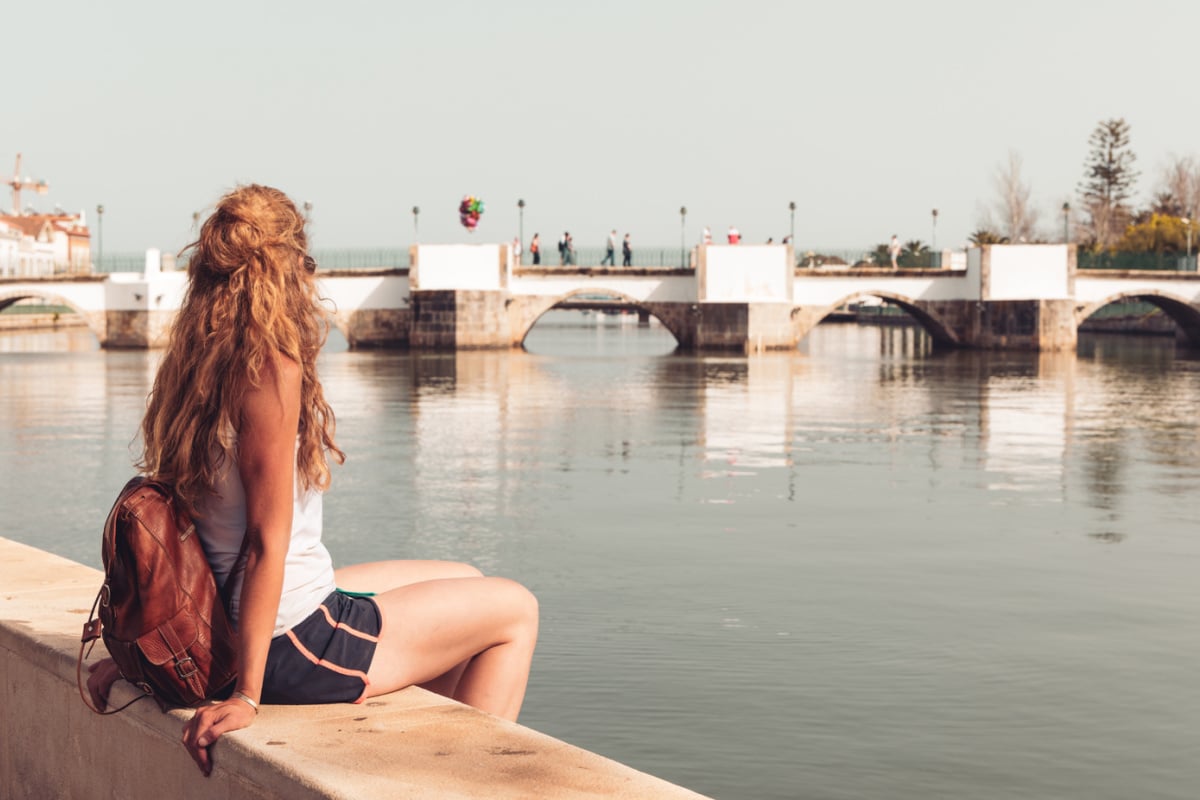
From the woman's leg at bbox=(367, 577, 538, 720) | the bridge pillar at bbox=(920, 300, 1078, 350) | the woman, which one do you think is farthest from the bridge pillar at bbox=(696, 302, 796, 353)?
the woman

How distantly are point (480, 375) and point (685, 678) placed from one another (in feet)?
80.9

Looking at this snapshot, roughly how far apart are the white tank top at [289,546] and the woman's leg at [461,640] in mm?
165

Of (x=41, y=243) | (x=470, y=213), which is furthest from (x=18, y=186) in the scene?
Answer: (x=470, y=213)

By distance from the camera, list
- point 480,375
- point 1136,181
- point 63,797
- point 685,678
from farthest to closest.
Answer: point 1136,181
point 480,375
point 685,678
point 63,797

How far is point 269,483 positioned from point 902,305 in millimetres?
46135

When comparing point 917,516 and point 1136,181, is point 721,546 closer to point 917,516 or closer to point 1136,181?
point 917,516

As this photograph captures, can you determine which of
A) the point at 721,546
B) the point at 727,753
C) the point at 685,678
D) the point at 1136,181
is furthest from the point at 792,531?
the point at 1136,181

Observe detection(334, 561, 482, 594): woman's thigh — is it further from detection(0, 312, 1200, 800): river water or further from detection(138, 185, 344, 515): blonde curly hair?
detection(0, 312, 1200, 800): river water

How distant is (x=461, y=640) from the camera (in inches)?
128

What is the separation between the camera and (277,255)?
9.74 feet

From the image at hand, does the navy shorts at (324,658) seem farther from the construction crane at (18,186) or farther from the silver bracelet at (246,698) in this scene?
the construction crane at (18,186)

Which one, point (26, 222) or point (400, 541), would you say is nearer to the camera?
point (400, 541)

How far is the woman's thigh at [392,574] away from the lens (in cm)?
345

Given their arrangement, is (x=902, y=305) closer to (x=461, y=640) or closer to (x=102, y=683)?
(x=461, y=640)
